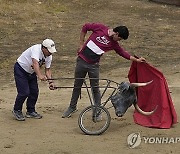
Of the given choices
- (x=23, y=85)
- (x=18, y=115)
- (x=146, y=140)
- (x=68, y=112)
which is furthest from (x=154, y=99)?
(x=18, y=115)

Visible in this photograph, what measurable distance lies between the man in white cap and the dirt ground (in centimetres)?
28

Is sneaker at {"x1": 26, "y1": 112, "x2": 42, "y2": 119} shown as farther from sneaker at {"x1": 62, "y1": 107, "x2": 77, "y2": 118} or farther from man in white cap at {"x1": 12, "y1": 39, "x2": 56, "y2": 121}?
sneaker at {"x1": 62, "y1": 107, "x2": 77, "y2": 118}

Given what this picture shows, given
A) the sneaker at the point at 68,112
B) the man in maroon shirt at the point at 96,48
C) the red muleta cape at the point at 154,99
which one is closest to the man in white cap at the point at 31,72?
the sneaker at the point at 68,112

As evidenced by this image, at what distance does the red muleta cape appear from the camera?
8578 mm

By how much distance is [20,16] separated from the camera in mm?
20047

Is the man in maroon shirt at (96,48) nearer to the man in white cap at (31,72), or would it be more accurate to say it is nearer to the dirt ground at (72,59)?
the man in white cap at (31,72)

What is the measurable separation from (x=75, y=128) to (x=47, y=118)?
78cm

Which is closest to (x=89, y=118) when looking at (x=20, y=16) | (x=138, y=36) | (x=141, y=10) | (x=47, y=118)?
(x=47, y=118)

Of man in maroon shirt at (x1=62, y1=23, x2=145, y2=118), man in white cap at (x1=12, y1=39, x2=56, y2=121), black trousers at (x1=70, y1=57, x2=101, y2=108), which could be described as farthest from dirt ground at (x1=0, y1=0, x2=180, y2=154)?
man in maroon shirt at (x1=62, y1=23, x2=145, y2=118)

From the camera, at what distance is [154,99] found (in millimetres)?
8766

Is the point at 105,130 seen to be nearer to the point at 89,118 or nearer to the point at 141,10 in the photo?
the point at 89,118

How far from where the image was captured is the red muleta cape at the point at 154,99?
8.58m

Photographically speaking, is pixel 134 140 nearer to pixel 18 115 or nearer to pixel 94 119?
pixel 94 119

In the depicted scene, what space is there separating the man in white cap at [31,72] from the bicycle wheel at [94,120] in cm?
73
